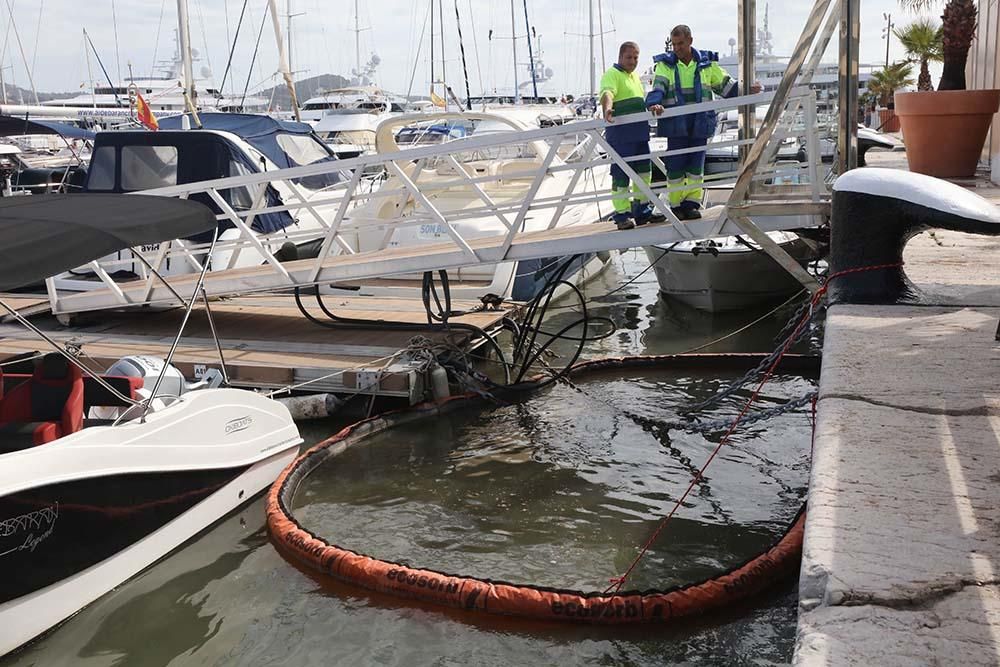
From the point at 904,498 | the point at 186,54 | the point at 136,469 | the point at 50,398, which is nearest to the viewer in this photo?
the point at 904,498

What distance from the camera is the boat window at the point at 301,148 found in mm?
13188

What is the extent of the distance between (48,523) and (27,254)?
140 centimetres

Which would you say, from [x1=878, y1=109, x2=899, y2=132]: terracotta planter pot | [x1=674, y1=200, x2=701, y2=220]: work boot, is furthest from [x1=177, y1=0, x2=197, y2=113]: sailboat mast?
[x1=878, y1=109, x2=899, y2=132]: terracotta planter pot

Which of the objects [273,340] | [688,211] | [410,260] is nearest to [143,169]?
[273,340]

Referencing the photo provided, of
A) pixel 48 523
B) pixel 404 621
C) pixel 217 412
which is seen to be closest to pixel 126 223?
pixel 217 412

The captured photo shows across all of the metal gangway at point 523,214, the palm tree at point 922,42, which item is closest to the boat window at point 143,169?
the metal gangway at point 523,214

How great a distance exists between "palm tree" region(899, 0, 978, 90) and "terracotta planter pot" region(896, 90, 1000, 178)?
701 millimetres

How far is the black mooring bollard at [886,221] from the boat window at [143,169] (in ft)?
28.4

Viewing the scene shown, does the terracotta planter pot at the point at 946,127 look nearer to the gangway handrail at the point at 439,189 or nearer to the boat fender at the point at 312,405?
the gangway handrail at the point at 439,189

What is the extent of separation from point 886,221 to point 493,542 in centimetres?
302

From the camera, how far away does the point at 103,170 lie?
38.5ft

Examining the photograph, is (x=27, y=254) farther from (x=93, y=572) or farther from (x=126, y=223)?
A: (x=93, y=572)

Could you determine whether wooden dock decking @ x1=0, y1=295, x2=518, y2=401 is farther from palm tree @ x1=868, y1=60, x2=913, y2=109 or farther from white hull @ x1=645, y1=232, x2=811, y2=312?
palm tree @ x1=868, y1=60, x2=913, y2=109

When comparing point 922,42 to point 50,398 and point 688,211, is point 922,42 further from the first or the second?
point 50,398
